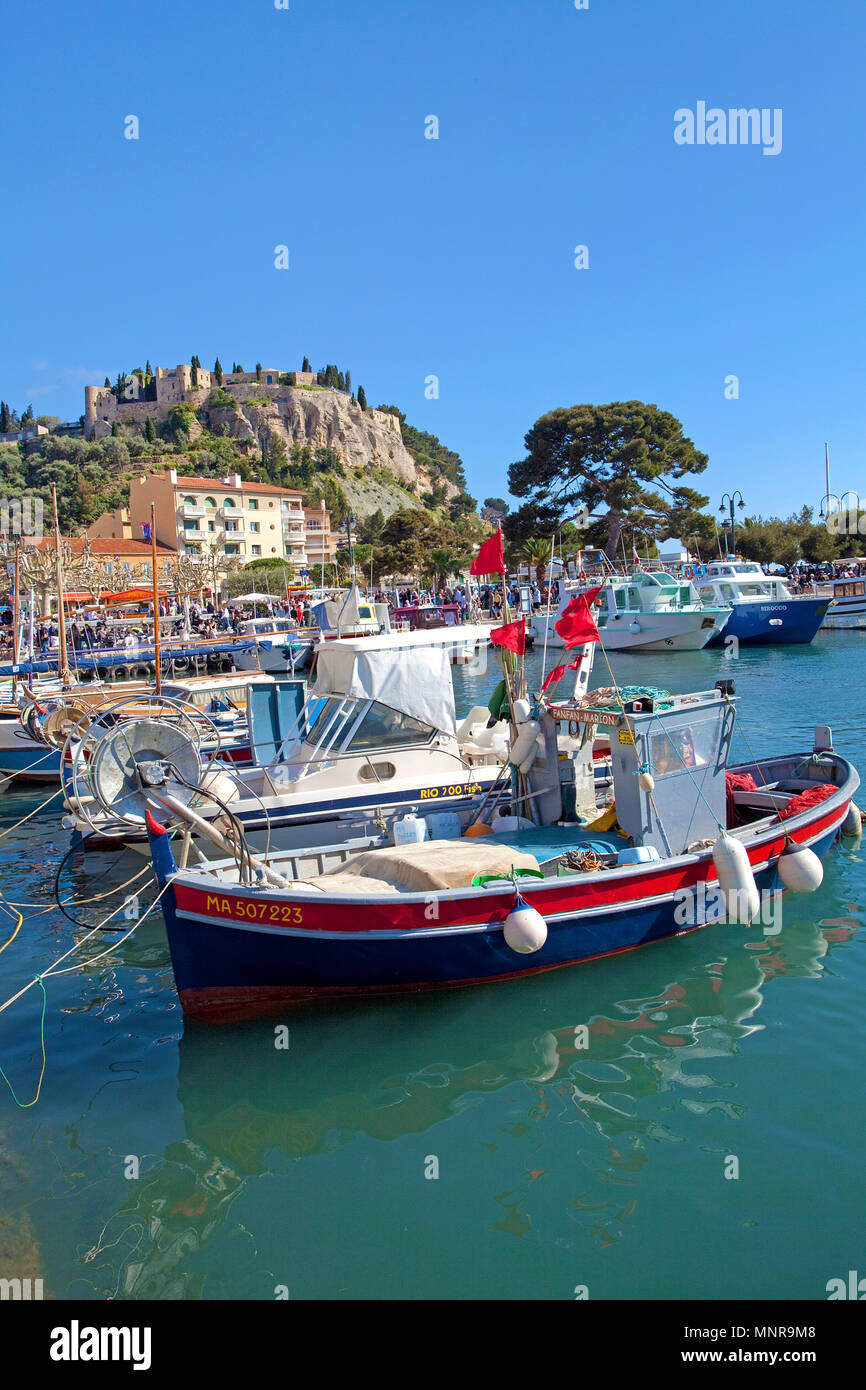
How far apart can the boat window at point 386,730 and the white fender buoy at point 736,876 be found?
568 centimetres

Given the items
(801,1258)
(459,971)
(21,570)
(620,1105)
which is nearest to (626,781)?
(459,971)

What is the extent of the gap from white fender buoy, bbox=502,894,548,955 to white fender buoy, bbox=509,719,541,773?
3.25 meters

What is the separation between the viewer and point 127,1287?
18.3ft

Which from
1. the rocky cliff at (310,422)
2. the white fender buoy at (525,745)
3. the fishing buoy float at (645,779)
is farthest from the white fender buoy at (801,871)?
the rocky cliff at (310,422)

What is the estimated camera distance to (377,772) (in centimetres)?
1358

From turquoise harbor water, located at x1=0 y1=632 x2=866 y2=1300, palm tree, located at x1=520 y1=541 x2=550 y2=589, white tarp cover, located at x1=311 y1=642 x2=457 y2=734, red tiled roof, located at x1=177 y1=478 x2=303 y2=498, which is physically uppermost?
red tiled roof, located at x1=177 y1=478 x2=303 y2=498

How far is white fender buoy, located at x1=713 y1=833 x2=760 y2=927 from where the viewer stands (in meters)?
9.16

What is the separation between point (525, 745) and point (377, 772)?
3.06 meters

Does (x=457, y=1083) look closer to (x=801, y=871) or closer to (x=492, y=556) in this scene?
(x=801, y=871)

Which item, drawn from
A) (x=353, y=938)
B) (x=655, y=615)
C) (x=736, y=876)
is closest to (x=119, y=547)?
(x=655, y=615)

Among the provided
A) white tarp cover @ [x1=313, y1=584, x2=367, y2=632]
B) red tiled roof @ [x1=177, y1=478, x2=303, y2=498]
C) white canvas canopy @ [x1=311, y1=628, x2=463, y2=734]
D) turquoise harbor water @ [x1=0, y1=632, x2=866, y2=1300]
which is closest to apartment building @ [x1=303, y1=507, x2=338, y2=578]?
red tiled roof @ [x1=177, y1=478, x2=303, y2=498]

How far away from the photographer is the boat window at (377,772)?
13469 millimetres

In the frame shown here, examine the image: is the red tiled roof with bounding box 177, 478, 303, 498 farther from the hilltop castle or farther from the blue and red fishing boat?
the blue and red fishing boat

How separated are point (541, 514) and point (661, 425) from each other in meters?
10.6
